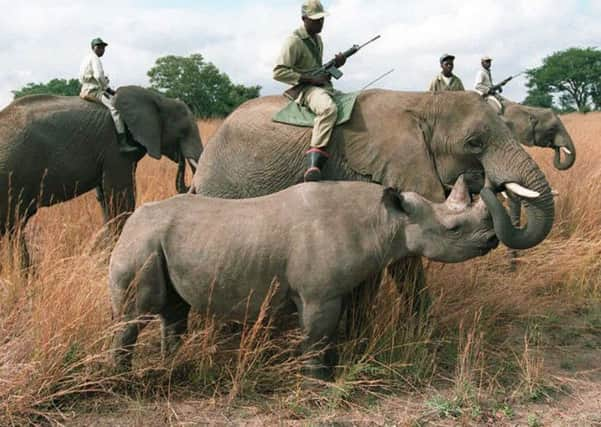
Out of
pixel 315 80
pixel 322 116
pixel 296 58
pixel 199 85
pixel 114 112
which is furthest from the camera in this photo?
pixel 199 85

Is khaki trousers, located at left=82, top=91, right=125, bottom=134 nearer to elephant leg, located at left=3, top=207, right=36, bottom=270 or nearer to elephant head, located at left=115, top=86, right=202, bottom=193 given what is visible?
elephant head, located at left=115, top=86, right=202, bottom=193

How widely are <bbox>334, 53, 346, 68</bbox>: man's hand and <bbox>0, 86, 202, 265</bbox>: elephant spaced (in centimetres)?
296

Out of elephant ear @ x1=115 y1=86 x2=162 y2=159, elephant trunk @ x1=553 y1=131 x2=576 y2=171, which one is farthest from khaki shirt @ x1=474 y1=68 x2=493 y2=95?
elephant ear @ x1=115 y1=86 x2=162 y2=159

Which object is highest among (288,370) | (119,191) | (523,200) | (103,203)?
(523,200)

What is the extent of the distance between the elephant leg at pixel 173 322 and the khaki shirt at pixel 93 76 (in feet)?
18.6

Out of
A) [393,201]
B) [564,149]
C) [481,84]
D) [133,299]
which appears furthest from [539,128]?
[133,299]

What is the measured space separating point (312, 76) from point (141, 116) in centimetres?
369

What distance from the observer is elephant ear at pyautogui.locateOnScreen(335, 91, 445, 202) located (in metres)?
5.09

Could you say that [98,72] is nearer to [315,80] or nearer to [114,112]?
[114,112]

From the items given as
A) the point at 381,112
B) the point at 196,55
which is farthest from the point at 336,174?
the point at 196,55

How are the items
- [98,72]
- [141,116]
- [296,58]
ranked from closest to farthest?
[296,58], [141,116], [98,72]

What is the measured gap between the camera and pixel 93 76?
9664mm

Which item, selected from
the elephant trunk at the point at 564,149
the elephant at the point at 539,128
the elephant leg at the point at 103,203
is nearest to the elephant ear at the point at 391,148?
the elephant leg at the point at 103,203

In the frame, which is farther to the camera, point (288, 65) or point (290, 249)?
point (288, 65)
